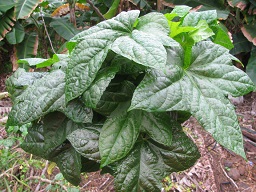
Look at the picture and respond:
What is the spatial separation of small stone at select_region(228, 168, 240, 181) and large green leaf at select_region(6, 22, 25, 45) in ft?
9.19

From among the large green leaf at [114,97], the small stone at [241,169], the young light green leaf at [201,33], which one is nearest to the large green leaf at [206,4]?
the small stone at [241,169]

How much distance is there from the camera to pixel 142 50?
52cm

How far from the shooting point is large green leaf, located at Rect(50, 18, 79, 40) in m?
3.13

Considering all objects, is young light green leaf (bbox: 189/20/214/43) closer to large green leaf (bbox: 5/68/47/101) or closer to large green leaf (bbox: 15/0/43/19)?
large green leaf (bbox: 5/68/47/101)

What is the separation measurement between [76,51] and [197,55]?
293 millimetres

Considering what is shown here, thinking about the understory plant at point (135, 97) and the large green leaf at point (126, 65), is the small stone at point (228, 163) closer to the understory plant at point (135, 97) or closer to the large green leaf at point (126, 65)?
the understory plant at point (135, 97)

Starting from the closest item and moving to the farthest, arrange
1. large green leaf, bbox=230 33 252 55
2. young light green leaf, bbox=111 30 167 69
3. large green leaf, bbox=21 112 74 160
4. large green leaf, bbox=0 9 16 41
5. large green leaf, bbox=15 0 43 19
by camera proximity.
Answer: young light green leaf, bbox=111 30 167 69 < large green leaf, bbox=21 112 74 160 < large green leaf, bbox=15 0 43 19 < large green leaf, bbox=0 9 16 41 < large green leaf, bbox=230 33 252 55

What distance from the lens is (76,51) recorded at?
578 millimetres

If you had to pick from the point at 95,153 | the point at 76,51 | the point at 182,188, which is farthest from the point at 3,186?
the point at 76,51

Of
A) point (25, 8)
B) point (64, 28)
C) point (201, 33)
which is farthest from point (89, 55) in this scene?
point (64, 28)

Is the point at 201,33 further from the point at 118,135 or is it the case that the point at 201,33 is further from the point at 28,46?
the point at 28,46

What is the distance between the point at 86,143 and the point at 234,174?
2010 millimetres

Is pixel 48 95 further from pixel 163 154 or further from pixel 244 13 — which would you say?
pixel 244 13

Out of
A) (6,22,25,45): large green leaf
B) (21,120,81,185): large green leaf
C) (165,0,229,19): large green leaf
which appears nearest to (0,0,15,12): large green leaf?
(6,22,25,45): large green leaf
